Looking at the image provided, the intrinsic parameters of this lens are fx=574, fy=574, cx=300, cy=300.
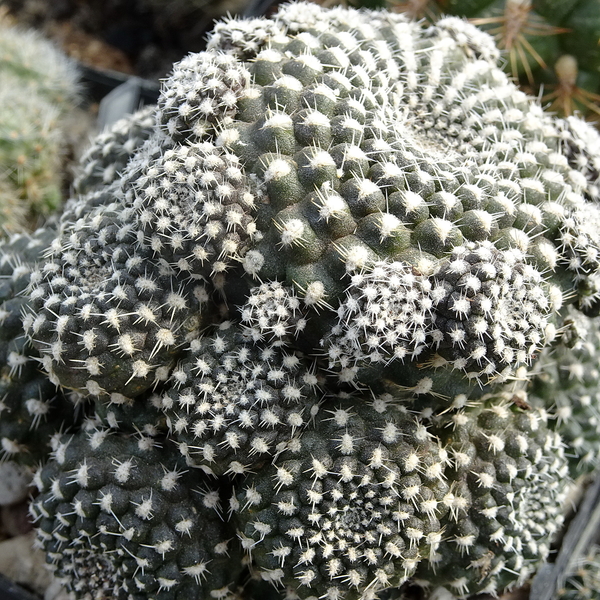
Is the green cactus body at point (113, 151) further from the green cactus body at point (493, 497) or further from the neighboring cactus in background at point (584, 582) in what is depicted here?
the neighboring cactus in background at point (584, 582)

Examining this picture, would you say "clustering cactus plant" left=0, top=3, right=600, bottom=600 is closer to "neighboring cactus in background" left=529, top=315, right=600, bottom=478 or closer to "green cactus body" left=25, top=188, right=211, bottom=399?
"green cactus body" left=25, top=188, right=211, bottom=399

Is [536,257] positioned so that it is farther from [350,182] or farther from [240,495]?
[240,495]

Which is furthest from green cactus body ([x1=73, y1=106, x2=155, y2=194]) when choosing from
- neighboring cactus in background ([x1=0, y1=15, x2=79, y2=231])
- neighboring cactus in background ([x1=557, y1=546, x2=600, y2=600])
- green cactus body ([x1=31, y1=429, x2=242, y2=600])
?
neighboring cactus in background ([x1=557, y1=546, x2=600, y2=600])

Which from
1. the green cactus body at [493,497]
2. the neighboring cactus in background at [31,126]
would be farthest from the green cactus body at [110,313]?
the neighboring cactus in background at [31,126]

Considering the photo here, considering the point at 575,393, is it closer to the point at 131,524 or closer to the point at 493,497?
the point at 493,497

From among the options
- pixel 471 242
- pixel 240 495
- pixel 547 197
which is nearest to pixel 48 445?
pixel 240 495
